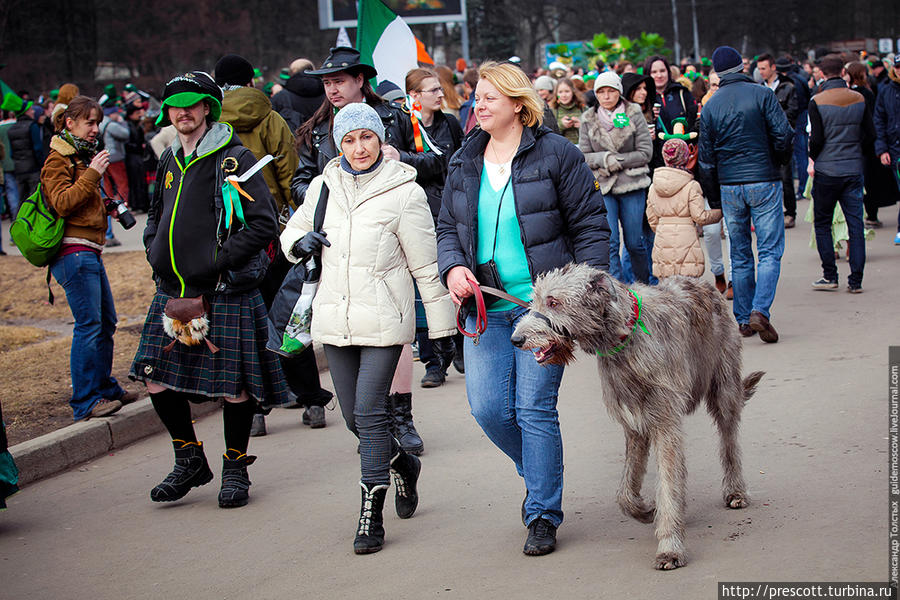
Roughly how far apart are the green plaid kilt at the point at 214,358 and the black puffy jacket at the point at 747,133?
4.73 m

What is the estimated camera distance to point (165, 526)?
18.5ft

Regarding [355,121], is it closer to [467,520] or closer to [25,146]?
[467,520]

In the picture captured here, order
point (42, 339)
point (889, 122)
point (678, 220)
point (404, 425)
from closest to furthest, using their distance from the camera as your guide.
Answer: point (404, 425)
point (678, 220)
point (42, 339)
point (889, 122)

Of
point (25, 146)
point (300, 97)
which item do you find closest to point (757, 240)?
point (300, 97)

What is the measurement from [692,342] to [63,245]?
433 centimetres

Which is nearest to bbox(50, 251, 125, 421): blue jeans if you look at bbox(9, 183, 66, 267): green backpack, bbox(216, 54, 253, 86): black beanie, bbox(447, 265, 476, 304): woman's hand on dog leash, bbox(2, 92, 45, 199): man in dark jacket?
bbox(9, 183, 66, 267): green backpack

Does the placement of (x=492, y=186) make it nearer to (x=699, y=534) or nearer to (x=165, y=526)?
(x=699, y=534)

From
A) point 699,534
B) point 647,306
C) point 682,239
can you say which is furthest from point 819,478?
point 682,239

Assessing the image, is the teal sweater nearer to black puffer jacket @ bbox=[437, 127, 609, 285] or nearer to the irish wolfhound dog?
black puffer jacket @ bbox=[437, 127, 609, 285]

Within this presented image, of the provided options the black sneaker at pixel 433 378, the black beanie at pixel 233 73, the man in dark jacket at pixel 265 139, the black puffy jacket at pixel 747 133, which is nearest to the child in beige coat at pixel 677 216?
the black puffy jacket at pixel 747 133

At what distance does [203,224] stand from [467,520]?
2048 millimetres

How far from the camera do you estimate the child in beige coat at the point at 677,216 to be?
938 centimetres

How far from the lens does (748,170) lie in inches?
352

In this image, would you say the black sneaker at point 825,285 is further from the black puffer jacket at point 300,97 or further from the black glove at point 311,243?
the black glove at point 311,243
